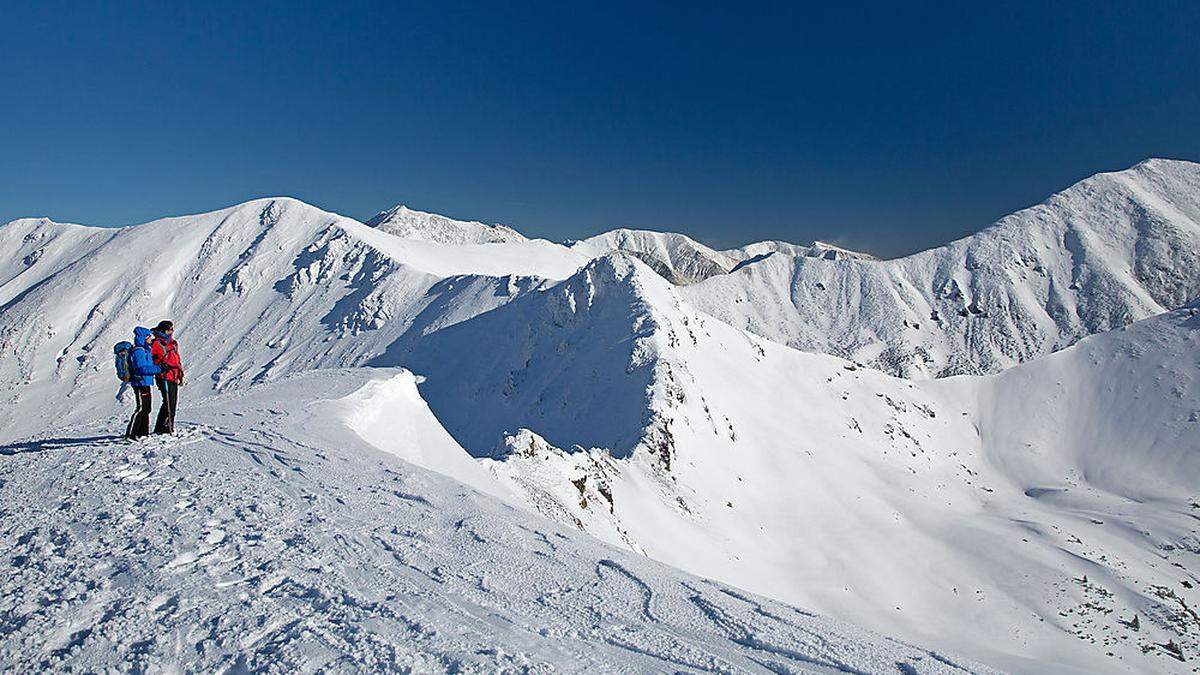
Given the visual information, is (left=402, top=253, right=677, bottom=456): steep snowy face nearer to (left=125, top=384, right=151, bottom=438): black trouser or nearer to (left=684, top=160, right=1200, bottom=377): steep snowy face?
(left=125, top=384, right=151, bottom=438): black trouser

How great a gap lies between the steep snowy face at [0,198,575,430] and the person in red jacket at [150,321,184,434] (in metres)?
47.2

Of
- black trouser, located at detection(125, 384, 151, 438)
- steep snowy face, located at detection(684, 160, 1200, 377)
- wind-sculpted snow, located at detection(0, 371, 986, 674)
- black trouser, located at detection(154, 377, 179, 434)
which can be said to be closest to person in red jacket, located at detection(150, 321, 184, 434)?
black trouser, located at detection(154, 377, 179, 434)

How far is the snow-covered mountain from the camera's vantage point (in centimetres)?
541

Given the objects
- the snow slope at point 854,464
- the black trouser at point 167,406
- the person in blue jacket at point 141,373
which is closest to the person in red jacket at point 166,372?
the black trouser at point 167,406

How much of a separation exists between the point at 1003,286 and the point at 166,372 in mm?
145415

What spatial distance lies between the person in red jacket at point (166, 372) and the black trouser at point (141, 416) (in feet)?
0.89

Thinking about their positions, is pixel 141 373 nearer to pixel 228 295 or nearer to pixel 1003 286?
pixel 228 295

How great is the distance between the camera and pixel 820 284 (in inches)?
5300

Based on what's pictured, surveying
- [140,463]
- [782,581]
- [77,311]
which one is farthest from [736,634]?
[77,311]

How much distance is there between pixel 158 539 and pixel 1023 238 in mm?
161089

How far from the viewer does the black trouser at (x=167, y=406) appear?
399 inches

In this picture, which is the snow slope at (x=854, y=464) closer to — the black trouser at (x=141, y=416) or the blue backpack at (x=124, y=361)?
the black trouser at (x=141, y=416)

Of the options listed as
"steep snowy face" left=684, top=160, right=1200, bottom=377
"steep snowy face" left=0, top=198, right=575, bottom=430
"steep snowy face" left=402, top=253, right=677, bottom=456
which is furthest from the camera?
"steep snowy face" left=684, top=160, right=1200, bottom=377

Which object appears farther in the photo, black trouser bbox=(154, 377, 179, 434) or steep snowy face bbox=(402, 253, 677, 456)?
steep snowy face bbox=(402, 253, 677, 456)
